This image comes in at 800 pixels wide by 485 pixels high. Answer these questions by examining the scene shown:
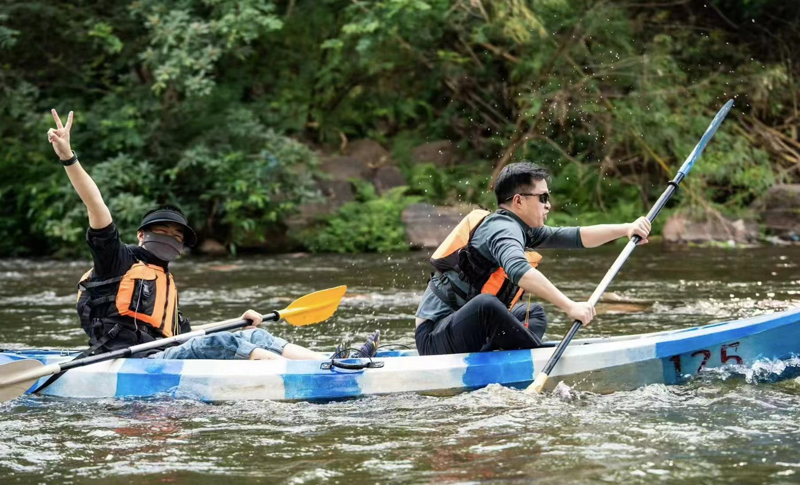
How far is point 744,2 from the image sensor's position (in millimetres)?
15047

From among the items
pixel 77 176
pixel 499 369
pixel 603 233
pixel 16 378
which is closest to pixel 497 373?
pixel 499 369

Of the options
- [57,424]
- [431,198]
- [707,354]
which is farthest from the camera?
[431,198]

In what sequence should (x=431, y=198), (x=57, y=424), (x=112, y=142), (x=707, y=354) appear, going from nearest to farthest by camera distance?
(x=57, y=424), (x=707, y=354), (x=112, y=142), (x=431, y=198)

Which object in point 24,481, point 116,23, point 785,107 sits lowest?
point 24,481

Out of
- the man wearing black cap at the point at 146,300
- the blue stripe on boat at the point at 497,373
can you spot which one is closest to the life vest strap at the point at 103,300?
the man wearing black cap at the point at 146,300

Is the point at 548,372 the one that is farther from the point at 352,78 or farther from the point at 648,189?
the point at 352,78

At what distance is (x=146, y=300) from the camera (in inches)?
180

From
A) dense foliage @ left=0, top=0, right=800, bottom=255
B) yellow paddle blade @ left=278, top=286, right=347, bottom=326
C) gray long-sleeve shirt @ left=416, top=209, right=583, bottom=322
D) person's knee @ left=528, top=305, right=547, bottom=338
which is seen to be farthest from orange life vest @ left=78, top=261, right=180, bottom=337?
dense foliage @ left=0, top=0, right=800, bottom=255

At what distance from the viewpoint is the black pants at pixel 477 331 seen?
434 cm

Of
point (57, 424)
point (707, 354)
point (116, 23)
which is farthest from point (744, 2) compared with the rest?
point (57, 424)

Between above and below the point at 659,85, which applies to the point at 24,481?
below

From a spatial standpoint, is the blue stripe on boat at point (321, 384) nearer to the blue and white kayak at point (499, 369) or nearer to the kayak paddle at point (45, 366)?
the blue and white kayak at point (499, 369)

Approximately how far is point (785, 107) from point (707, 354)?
438 inches

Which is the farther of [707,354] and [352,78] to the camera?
[352,78]
